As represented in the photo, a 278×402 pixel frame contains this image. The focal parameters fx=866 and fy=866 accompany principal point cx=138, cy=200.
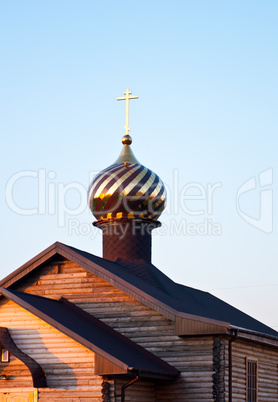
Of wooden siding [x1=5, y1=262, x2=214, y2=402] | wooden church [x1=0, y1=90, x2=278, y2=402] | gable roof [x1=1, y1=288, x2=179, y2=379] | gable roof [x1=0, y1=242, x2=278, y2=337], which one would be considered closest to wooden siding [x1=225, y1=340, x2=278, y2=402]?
wooden church [x1=0, y1=90, x2=278, y2=402]

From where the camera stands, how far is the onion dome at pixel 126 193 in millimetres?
27172

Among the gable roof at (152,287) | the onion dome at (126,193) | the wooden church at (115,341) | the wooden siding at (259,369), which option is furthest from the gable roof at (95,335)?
the onion dome at (126,193)

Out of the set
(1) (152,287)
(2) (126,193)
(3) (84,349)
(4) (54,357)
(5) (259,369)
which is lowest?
(5) (259,369)

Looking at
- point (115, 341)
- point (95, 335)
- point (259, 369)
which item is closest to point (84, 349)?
point (95, 335)

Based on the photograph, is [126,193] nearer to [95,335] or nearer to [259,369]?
[259,369]

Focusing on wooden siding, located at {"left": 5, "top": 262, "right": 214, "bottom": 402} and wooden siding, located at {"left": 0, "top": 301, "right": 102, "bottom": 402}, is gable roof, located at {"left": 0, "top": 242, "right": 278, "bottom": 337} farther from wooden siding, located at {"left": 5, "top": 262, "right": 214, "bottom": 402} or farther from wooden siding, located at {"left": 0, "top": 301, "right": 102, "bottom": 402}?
wooden siding, located at {"left": 0, "top": 301, "right": 102, "bottom": 402}

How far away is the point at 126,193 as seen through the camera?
2719cm

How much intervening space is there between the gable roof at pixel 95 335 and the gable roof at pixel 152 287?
44.3 inches

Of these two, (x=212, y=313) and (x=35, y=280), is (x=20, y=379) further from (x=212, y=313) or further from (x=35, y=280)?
(x=212, y=313)

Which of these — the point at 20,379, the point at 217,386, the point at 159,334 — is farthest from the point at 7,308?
the point at 217,386

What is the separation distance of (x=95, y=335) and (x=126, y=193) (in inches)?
278

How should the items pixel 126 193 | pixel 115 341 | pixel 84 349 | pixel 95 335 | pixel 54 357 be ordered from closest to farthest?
pixel 84 349 < pixel 54 357 < pixel 95 335 < pixel 115 341 < pixel 126 193

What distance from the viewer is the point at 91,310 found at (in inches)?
903

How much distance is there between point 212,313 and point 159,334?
131 inches
